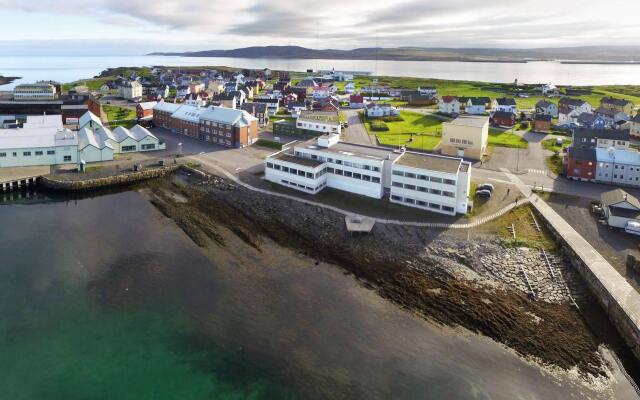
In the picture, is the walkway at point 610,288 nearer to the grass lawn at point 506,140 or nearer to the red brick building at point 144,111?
the grass lawn at point 506,140

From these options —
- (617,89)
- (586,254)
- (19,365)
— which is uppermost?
(617,89)

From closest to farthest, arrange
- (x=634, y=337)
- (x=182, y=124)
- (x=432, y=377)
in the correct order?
(x=432, y=377) → (x=634, y=337) → (x=182, y=124)

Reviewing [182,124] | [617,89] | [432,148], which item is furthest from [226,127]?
[617,89]

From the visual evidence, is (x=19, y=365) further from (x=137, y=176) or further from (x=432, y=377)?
(x=137, y=176)

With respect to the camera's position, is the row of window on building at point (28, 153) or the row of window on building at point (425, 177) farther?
the row of window on building at point (28, 153)

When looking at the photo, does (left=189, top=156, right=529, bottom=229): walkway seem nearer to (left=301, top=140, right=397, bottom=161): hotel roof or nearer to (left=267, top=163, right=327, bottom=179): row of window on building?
(left=267, top=163, right=327, bottom=179): row of window on building

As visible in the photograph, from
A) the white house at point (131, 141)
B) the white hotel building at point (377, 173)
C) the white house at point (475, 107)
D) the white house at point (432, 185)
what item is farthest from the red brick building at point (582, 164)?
the white house at point (131, 141)
